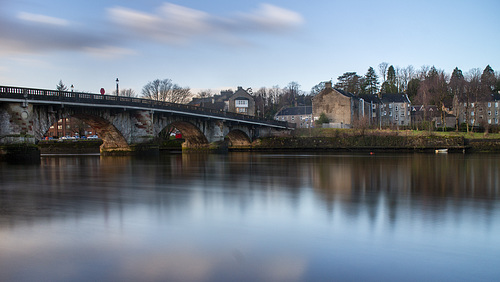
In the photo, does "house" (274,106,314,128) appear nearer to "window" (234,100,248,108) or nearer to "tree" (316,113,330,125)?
"window" (234,100,248,108)

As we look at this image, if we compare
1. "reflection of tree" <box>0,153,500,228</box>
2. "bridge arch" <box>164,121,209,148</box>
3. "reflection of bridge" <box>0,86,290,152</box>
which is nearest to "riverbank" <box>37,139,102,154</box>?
"bridge arch" <box>164,121,209,148</box>

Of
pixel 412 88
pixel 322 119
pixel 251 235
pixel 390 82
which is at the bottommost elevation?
pixel 251 235

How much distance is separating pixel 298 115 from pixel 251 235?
101443 mm

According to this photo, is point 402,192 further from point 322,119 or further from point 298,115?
point 298,115

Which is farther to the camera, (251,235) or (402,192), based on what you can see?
(402,192)

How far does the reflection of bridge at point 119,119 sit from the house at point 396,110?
→ 34560mm

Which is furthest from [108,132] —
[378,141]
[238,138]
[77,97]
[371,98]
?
[371,98]

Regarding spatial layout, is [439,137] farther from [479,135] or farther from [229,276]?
[229,276]

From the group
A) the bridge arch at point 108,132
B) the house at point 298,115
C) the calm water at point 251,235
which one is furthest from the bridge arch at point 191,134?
the calm water at point 251,235

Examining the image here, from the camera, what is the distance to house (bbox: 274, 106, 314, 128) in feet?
347

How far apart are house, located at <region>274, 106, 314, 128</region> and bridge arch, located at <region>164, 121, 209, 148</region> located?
1628 inches

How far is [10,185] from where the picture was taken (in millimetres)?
Result: 18094

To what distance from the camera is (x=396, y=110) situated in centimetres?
10138

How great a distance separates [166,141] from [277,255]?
71.0 m
